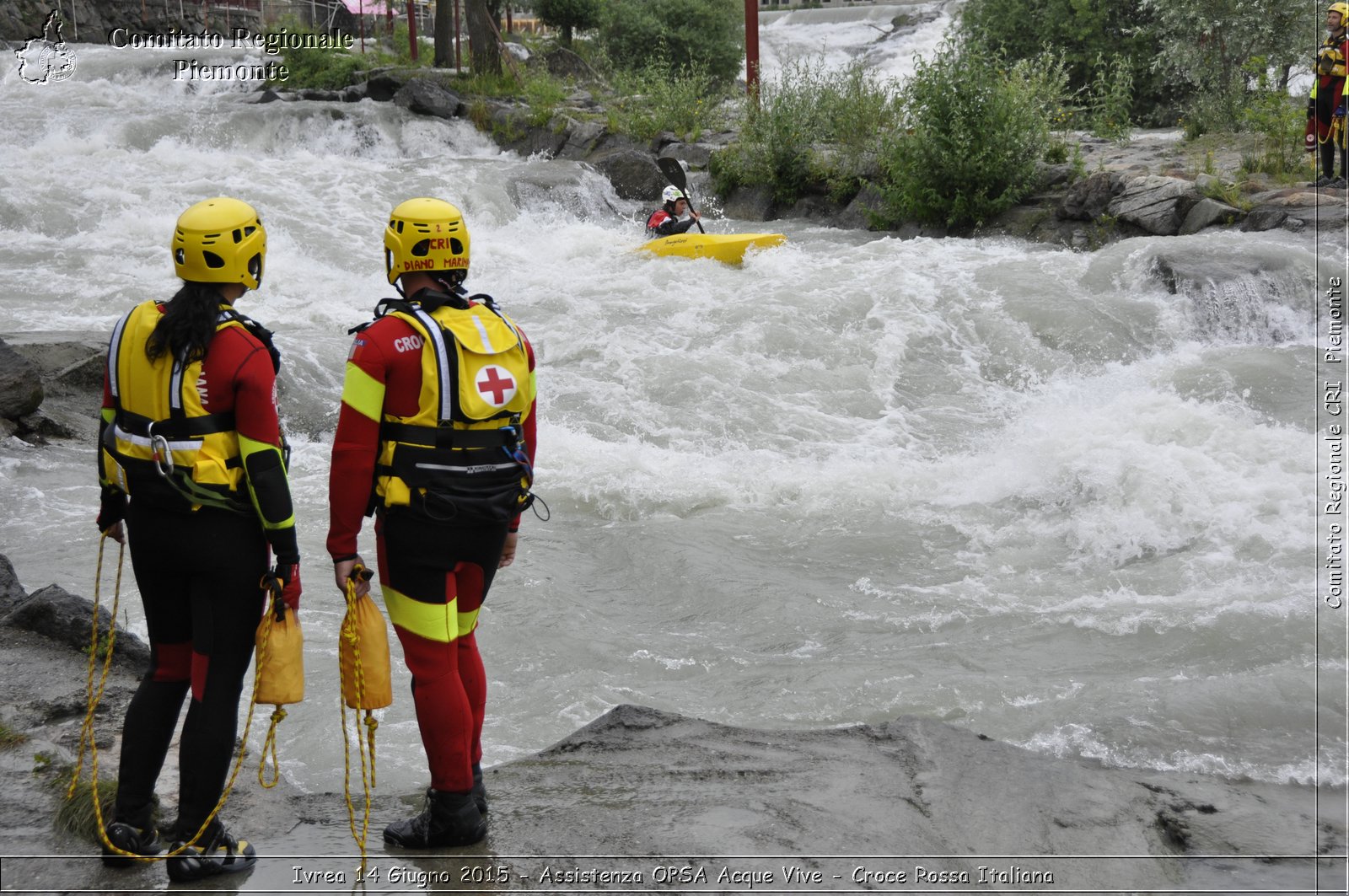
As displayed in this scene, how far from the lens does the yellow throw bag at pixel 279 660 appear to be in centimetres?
255

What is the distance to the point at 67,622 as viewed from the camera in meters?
3.88

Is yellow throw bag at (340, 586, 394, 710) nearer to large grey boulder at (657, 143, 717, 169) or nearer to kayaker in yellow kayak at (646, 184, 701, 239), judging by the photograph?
kayaker in yellow kayak at (646, 184, 701, 239)

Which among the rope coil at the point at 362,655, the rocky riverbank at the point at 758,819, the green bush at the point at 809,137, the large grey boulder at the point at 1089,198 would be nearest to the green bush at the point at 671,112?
the green bush at the point at 809,137

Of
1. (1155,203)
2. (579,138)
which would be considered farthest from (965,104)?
(579,138)

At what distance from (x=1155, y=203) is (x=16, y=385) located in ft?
32.5

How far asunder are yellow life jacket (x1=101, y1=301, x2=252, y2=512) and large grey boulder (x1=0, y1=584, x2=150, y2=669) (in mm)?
1524

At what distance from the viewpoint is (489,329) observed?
8.87 ft

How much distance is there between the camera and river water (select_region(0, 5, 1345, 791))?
4.26m

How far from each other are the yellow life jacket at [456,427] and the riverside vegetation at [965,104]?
Answer: 10620 millimetres

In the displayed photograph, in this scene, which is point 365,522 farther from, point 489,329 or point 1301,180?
point 1301,180

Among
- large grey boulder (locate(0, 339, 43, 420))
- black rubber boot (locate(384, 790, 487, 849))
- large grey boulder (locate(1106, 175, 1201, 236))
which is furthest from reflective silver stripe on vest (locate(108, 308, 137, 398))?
large grey boulder (locate(1106, 175, 1201, 236))

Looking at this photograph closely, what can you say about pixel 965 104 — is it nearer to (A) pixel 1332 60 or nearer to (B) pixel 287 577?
(A) pixel 1332 60

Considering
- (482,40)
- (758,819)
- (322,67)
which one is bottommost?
(758,819)

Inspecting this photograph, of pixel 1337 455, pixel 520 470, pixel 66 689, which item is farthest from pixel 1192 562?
pixel 66 689
